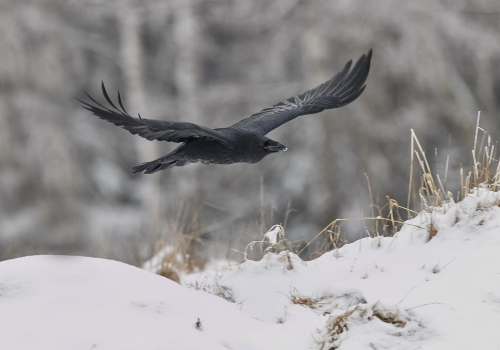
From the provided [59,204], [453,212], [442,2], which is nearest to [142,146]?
[59,204]

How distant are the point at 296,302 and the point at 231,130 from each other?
1192 mm

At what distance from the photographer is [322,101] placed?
4277 mm

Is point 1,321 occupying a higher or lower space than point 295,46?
higher

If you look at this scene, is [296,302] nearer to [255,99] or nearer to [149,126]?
[149,126]

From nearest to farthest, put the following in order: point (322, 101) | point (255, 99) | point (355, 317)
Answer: point (355, 317)
point (322, 101)
point (255, 99)

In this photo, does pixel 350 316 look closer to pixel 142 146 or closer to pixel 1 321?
pixel 1 321

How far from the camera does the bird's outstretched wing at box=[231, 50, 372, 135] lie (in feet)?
13.3

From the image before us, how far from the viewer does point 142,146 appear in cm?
1241

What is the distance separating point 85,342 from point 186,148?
1.57 meters

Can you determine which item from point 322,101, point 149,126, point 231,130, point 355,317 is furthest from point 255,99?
point 355,317

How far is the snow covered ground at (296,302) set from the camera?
233cm

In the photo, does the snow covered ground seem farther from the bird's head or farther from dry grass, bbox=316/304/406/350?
the bird's head

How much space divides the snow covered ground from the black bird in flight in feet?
2.33

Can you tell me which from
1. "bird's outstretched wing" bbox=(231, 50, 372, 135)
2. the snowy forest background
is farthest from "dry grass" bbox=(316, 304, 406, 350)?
the snowy forest background
